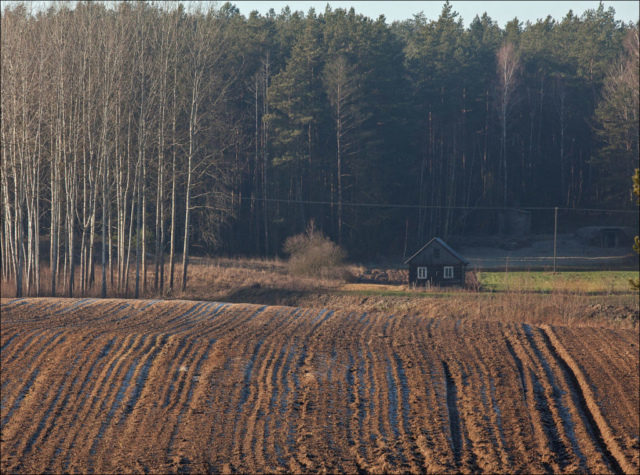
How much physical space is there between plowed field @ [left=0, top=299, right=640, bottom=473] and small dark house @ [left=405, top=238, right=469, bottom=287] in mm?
13390

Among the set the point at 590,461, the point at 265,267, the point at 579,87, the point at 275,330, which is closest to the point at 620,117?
the point at 579,87

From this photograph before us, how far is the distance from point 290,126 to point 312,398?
3542 centimetres

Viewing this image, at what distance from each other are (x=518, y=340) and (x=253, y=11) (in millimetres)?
42759

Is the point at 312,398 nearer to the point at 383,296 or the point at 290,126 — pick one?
the point at 383,296

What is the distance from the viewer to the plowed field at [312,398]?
352 inches

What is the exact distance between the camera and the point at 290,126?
146ft

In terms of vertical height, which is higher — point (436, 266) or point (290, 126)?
point (290, 126)

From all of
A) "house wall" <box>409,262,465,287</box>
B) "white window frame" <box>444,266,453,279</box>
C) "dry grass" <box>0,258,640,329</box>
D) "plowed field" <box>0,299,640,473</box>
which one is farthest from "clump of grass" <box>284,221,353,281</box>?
"plowed field" <box>0,299,640,473</box>

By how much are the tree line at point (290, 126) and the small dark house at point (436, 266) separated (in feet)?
34.8

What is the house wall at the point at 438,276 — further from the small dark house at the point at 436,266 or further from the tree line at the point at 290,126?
the tree line at the point at 290,126

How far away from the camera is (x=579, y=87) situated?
51781 mm

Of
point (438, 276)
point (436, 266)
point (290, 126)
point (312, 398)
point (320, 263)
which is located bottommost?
point (312, 398)

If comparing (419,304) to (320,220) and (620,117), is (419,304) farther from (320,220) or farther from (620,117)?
(620,117)

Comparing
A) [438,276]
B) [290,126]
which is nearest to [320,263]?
[438,276]
